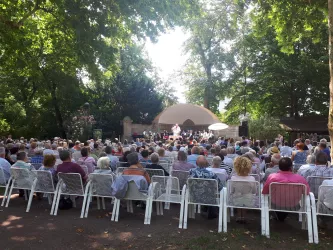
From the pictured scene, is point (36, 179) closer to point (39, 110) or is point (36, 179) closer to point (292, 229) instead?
point (292, 229)

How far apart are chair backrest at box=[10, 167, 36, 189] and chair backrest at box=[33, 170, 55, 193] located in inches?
8.7

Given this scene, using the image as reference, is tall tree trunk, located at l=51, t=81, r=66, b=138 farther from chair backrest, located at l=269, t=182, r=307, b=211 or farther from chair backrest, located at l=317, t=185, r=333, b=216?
chair backrest, located at l=317, t=185, r=333, b=216

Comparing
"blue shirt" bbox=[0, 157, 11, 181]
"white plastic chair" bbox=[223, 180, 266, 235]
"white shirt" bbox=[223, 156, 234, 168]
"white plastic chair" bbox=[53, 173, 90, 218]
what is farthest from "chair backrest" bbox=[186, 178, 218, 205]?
"blue shirt" bbox=[0, 157, 11, 181]

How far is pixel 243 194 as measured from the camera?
4.67 m

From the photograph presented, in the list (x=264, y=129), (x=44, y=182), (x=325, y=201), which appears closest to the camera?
(x=325, y=201)

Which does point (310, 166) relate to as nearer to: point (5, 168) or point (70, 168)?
point (70, 168)

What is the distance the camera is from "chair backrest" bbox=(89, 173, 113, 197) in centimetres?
534

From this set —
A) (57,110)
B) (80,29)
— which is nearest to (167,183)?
(80,29)

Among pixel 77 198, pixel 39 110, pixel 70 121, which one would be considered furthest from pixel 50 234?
pixel 39 110

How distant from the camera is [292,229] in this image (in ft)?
16.0

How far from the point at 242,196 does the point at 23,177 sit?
12.7 feet

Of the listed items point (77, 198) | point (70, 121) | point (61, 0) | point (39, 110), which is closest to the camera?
point (77, 198)

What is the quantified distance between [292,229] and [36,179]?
4.26 meters

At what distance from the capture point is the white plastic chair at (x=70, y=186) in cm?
539
